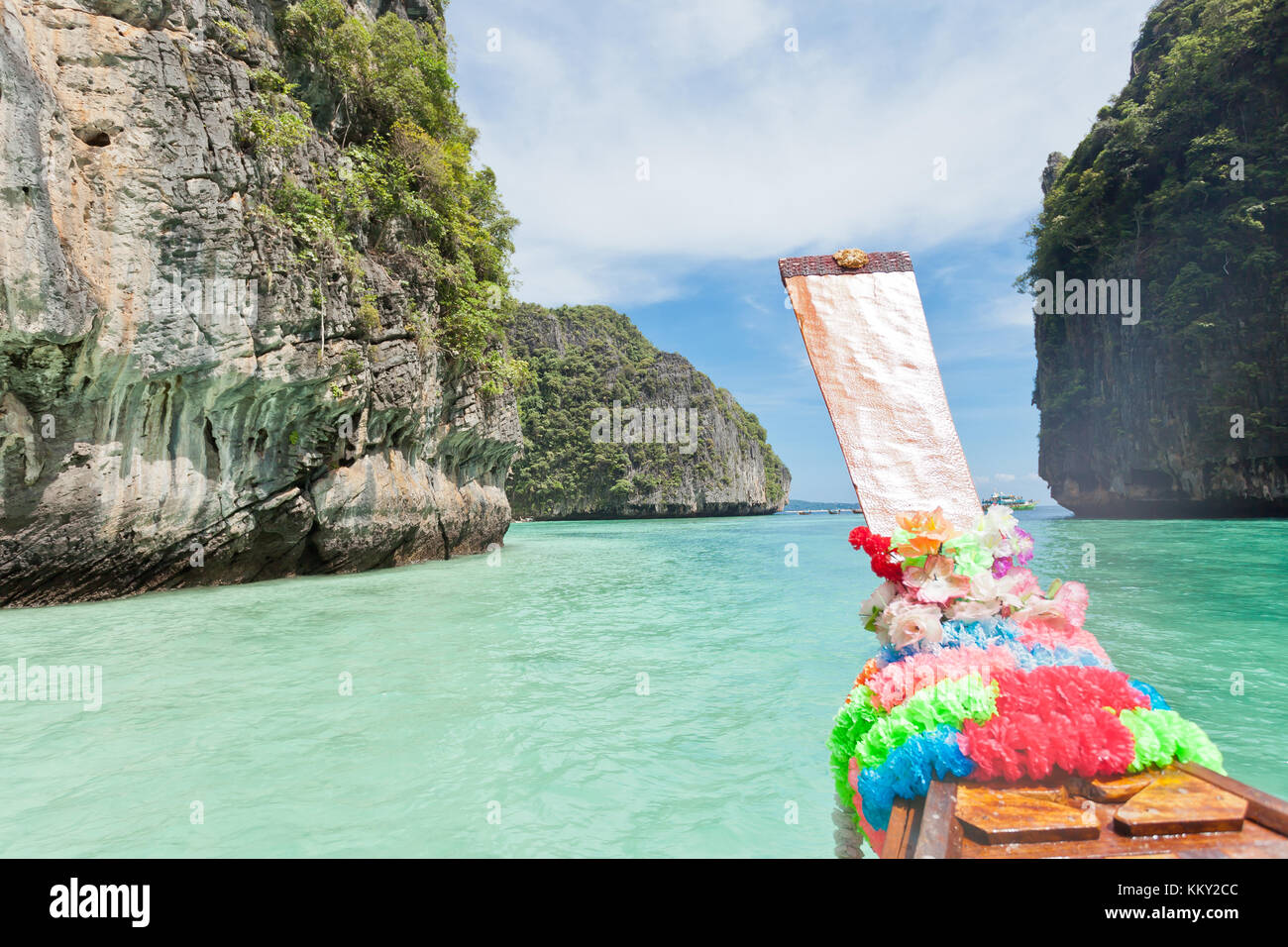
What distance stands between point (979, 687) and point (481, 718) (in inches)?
141

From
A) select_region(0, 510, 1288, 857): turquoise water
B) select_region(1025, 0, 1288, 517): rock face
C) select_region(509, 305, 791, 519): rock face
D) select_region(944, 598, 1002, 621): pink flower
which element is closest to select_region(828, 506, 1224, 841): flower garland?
select_region(944, 598, 1002, 621): pink flower

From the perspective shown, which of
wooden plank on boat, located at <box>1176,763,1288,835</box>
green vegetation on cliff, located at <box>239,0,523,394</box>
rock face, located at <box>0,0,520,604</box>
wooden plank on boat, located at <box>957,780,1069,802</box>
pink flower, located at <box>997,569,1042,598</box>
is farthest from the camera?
green vegetation on cliff, located at <box>239,0,523,394</box>

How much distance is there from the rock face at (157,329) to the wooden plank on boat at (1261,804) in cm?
1087

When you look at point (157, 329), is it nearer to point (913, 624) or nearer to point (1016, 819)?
point (913, 624)

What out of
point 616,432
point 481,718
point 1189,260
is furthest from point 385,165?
point 616,432

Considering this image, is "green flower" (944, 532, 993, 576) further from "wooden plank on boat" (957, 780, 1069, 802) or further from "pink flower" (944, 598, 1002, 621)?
"wooden plank on boat" (957, 780, 1069, 802)

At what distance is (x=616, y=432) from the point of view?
55812mm

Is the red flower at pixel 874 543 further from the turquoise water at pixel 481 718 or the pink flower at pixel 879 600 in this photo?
the turquoise water at pixel 481 718

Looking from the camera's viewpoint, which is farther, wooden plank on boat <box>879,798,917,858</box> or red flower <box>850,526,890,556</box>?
red flower <box>850,526,890,556</box>

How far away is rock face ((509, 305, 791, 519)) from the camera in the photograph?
176ft

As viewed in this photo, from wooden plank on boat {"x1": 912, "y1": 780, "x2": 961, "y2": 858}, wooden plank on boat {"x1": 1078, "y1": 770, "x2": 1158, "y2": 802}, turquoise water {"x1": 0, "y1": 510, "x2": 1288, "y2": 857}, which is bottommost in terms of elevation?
turquoise water {"x1": 0, "y1": 510, "x2": 1288, "y2": 857}

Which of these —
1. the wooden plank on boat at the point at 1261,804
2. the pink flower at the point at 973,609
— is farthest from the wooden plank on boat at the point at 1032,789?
the pink flower at the point at 973,609

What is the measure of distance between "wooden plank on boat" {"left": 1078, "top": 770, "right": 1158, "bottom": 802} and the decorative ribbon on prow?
0.99 meters
